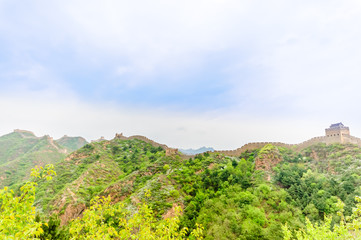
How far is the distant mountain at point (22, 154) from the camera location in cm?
6688

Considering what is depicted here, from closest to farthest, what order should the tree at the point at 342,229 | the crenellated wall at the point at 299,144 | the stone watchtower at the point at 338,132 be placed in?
the tree at the point at 342,229
the stone watchtower at the point at 338,132
the crenellated wall at the point at 299,144

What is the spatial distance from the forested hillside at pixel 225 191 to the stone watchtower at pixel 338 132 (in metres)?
2.91

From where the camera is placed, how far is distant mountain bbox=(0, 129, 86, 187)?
6688 cm

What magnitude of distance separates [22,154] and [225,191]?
11034 centimetres

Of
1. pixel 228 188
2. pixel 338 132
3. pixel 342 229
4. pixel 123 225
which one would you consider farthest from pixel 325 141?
pixel 123 225

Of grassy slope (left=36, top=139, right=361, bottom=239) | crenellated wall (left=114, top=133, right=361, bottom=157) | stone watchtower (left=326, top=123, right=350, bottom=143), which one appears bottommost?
grassy slope (left=36, top=139, right=361, bottom=239)

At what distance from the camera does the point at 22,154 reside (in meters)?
96.0

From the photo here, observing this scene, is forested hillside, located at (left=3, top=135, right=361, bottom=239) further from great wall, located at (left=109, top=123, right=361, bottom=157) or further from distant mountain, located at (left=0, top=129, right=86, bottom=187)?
distant mountain, located at (left=0, top=129, right=86, bottom=187)

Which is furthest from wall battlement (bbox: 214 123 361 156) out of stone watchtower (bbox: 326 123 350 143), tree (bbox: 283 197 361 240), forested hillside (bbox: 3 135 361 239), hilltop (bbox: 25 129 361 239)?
tree (bbox: 283 197 361 240)

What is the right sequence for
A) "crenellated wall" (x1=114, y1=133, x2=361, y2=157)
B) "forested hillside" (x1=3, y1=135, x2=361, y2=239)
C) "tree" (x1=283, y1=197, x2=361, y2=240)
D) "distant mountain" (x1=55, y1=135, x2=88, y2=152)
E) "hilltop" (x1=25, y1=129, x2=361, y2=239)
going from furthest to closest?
"distant mountain" (x1=55, y1=135, x2=88, y2=152) → "crenellated wall" (x1=114, y1=133, x2=361, y2=157) → "hilltop" (x1=25, y1=129, x2=361, y2=239) → "forested hillside" (x1=3, y1=135, x2=361, y2=239) → "tree" (x1=283, y1=197, x2=361, y2=240)

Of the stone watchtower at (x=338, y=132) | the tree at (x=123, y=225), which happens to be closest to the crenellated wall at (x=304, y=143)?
the stone watchtower at (x=338, y=132)

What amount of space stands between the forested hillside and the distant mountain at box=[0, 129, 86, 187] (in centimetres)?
3455

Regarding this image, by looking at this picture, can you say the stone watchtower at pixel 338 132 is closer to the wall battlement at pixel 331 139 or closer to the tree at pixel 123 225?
the wall battlement at pixel 331 139

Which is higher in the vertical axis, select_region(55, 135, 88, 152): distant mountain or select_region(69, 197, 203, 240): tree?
select_region(55, 135, 88, 152): distant mountain
